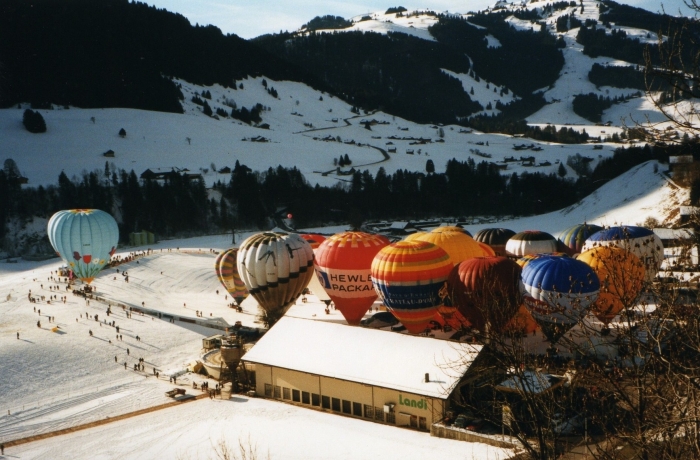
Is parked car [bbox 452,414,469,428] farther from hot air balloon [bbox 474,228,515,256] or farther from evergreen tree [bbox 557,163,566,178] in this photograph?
evergreen tree [bbox 557,163,566,178]

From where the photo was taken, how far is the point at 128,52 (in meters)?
143

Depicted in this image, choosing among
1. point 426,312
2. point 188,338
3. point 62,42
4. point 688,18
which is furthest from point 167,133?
point 688,18

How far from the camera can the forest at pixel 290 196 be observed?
73312mm

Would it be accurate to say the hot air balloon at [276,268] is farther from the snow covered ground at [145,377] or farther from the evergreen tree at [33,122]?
the evergreen tree at [33,122]

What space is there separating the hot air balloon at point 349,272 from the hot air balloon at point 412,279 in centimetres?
228

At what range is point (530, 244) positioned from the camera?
3769cm

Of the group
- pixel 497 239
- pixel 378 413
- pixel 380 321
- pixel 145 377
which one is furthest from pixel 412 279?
pixel 497 239

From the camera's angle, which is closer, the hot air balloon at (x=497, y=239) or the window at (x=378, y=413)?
the window at (x=378, y=413)

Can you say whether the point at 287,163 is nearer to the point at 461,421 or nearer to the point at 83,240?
the point at 83,240

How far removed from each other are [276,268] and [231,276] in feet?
21.3

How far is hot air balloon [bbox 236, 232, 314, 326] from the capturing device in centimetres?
3350

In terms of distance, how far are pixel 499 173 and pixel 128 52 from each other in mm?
89613

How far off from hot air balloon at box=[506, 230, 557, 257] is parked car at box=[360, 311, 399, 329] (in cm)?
869

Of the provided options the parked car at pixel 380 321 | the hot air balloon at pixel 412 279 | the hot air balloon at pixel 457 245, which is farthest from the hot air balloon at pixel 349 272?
the hot air balloon at pixel 457 245
